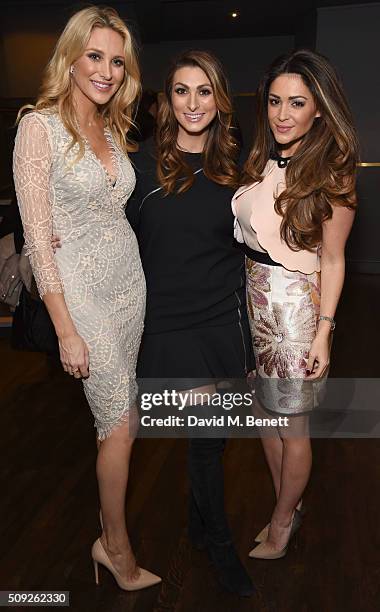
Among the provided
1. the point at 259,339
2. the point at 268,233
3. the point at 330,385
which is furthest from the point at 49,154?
the point at 330,385

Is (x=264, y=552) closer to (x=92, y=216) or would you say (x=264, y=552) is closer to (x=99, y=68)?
(x=92, y=216)

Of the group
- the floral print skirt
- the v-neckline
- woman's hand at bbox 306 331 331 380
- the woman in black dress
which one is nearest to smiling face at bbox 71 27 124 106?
the v-neckline

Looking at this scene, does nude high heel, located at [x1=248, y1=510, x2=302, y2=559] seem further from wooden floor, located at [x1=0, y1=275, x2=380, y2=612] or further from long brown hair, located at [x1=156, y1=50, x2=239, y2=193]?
long brown hair, located at [x1=156, y1=50, x2=239, y2=193]

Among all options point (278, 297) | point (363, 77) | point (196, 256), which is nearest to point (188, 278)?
point (196, 256)

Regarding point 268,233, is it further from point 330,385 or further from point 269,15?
point 269,15

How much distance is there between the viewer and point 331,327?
1.93 metres

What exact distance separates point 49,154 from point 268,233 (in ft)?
2.18

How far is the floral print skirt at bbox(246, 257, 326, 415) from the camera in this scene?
189 cm

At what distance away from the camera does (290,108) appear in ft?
6.03

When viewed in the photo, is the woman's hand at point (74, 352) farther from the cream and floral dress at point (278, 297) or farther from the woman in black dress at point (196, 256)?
the cream and floral dress at point (278, 297)

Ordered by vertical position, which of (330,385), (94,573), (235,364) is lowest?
(330,385)

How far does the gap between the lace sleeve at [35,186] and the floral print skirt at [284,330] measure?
646 mm

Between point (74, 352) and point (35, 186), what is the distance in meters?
0.46

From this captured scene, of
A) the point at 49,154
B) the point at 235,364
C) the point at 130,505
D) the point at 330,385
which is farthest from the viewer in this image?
the point at 330,385
